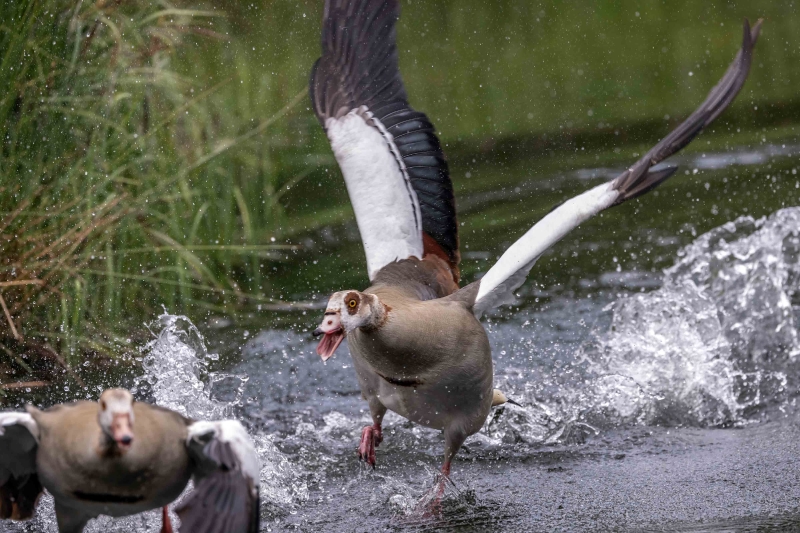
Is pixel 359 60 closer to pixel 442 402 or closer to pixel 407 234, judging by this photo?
pixel 407 234

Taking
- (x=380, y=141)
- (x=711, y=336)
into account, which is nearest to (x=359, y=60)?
(x=380, y=141)

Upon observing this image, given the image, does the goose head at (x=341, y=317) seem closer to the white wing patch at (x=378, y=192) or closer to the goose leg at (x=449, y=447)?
the goose leg at (x=449, y=447)

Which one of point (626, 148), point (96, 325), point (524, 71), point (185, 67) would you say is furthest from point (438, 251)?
point (524, 71)

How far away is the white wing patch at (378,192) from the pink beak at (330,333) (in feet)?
3.32

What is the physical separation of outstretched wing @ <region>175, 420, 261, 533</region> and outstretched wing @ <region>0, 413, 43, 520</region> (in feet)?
→ 1.62

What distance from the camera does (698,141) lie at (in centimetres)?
905

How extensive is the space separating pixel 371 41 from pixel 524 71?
5606 millimetres

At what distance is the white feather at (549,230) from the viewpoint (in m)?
4.32

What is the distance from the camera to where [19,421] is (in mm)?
3275

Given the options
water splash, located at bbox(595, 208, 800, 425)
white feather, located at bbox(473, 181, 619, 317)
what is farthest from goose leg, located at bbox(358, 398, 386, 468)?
water splash, located at bbox(595, 208, 800, 425)

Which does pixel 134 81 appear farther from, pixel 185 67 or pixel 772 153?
pixel 772 153

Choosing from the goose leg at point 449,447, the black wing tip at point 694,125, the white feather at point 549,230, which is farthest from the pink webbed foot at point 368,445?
the black wing tip at point 694,125

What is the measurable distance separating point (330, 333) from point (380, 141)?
51.2 inches

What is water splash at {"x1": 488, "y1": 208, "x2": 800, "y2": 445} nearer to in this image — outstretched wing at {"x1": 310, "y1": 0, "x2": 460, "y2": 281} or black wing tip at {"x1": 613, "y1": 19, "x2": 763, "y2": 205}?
outstretched wing at {"x1": 310, "y1": 0, "x2": 460, "y2": 281}
